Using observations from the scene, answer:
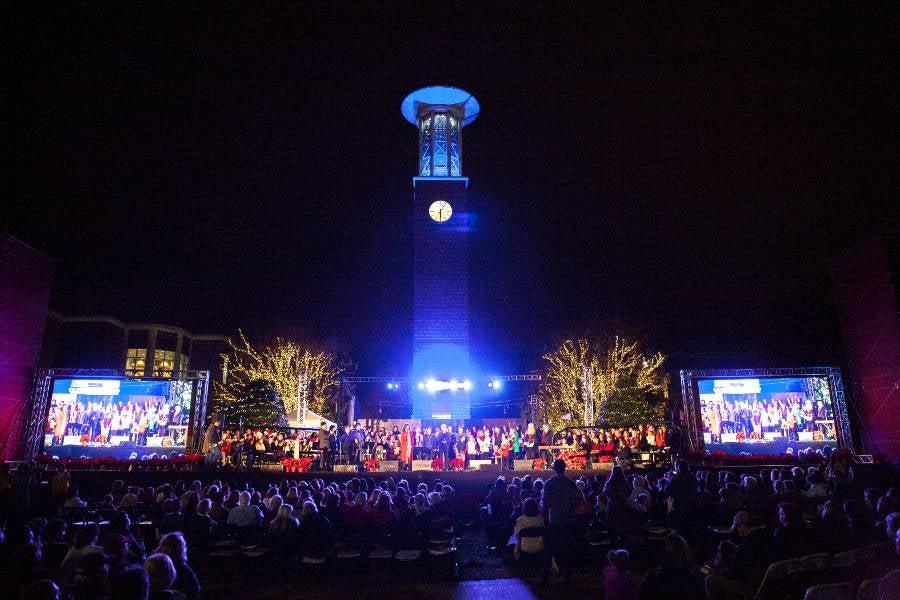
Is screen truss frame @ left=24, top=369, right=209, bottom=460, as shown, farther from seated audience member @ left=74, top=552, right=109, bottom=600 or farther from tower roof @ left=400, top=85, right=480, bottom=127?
tower roof @ left=400, top=85, right=480, bottom=127

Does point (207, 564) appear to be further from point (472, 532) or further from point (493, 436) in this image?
point (493, 436)

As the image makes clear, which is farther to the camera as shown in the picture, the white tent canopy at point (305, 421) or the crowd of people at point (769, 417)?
the white tent canopy at point (305, 421)

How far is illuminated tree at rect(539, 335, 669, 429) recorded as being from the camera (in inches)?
1144

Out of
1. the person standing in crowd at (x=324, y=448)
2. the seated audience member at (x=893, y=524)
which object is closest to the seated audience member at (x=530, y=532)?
the seated audience member at (x=893, y=524)

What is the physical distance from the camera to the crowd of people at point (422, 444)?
20.8 metres

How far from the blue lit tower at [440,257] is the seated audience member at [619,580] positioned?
22.8 metres

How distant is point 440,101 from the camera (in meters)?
33.2

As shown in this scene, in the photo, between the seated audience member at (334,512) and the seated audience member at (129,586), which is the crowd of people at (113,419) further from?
the seated audience member at (129,586)

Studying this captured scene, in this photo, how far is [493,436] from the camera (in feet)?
77.0

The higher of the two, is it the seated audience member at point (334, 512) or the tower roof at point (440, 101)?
the tower roof at point (440, 101)

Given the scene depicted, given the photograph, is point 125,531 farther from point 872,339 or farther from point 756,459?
point 872,339

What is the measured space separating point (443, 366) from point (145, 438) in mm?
13506

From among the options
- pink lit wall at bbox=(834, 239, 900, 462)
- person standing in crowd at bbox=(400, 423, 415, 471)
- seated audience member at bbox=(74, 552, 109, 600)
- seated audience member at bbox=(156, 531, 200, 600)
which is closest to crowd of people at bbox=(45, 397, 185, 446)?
person standing in crowd at bbox=(400, 423, 415, 471)

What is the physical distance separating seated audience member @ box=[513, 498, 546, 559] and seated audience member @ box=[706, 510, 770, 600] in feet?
8.98
